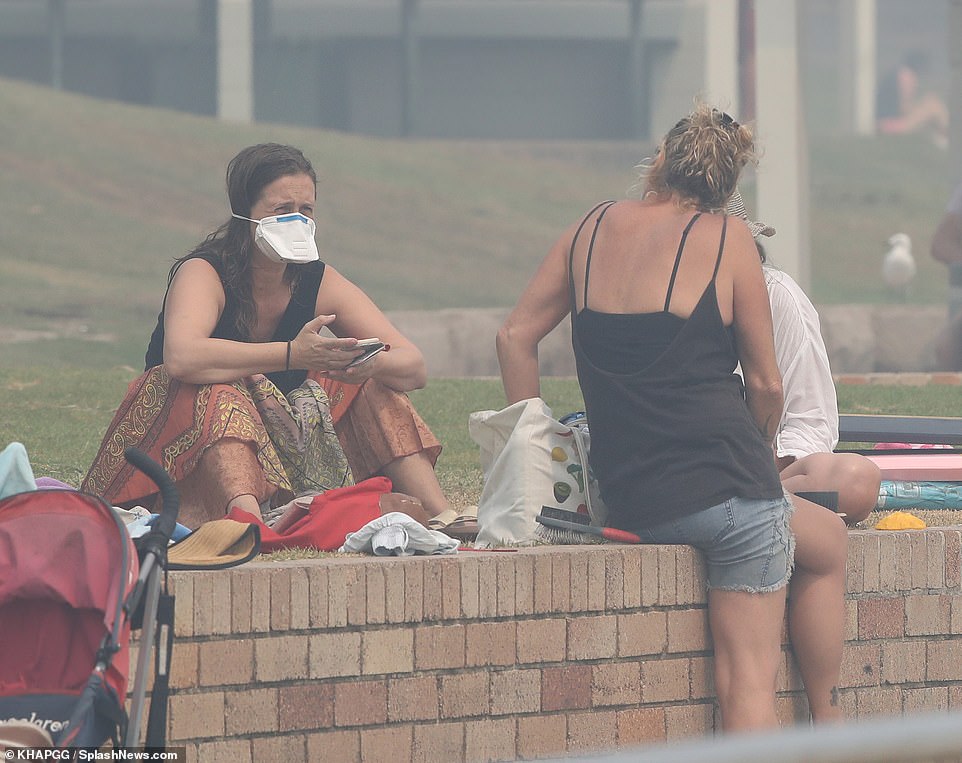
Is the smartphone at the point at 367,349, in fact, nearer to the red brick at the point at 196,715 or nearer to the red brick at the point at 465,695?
the red brick at the point at 465,695

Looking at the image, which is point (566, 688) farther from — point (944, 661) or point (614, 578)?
point (944, 661)

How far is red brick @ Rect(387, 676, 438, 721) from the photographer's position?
429 cm

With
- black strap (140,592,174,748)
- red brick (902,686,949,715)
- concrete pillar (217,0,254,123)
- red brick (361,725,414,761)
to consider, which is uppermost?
concrete pillar (217,0,254,123)

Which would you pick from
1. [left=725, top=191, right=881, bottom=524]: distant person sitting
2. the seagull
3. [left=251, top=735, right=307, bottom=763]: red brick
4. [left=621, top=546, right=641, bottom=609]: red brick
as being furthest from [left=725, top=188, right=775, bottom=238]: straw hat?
the seagull

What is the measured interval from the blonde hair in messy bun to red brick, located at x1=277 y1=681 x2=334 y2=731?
1.48m

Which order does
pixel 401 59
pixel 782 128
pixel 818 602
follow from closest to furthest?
pixel 818 602, pixel 782 128, pixel 401 59

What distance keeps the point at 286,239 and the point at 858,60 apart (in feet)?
184

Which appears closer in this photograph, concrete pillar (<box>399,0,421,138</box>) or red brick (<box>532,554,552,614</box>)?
red brick (<box>532,554,552,614</box>)

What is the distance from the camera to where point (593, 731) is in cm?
450

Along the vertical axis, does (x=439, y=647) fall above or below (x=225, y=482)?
below

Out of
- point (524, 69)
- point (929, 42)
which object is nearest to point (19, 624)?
point (524, 69)

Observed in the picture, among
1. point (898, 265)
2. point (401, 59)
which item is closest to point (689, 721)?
point (898, 265)

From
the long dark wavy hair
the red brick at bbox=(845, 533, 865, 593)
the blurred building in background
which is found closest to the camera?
the red brick at bbox=(845, 533, 865, 593)

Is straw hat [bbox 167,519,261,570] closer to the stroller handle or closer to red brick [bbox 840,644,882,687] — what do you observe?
the stroller handle
